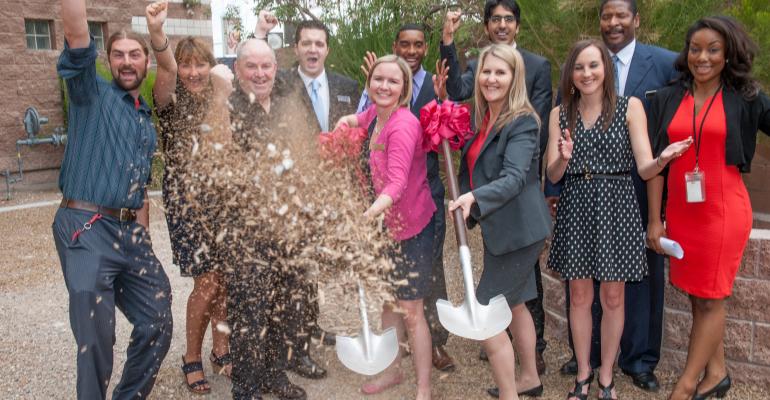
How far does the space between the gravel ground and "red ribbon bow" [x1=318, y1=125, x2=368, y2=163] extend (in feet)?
2.49

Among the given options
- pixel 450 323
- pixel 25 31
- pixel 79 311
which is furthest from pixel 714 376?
pixel 25 31

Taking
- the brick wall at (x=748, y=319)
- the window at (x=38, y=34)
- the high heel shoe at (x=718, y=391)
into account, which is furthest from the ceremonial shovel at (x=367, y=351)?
the window at (x=38, y=34)

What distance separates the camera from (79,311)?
2.91 meters

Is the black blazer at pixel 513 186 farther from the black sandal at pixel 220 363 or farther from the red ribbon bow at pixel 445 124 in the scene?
the black sandal at pixel 220 363

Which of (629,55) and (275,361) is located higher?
(629,55)

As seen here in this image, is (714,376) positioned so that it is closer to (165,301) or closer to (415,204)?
(415,204)

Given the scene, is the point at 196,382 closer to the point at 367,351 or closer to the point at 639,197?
the point at 367,351

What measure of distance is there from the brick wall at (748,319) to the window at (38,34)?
37.3 ft

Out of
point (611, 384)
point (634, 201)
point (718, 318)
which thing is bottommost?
point (611, 384)

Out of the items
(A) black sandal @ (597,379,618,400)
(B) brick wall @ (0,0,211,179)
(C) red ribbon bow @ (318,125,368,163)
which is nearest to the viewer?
(A) black sandal @ (597,379,618,400)

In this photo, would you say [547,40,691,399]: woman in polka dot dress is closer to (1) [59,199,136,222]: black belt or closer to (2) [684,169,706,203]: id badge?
(2) [684,169,706,203]: id badge

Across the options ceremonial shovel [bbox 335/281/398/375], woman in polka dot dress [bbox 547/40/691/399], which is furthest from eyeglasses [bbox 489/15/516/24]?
ceremonial shovel [bbox 335/281/398/375]

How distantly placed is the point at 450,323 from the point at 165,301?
1325mm

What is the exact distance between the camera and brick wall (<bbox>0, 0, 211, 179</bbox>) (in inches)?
444
